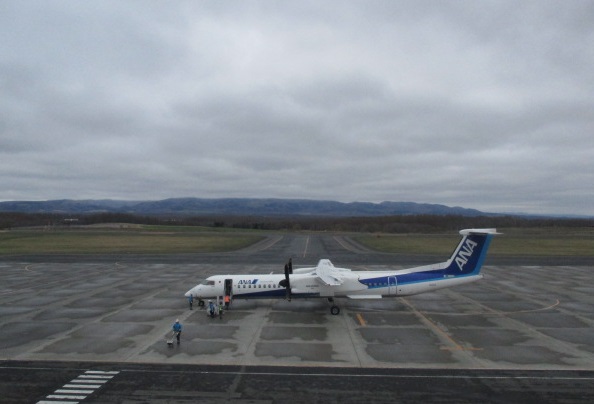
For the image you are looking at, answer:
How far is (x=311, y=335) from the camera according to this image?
27719 millimetres

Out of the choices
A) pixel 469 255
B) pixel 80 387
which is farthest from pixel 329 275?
pixel 80 387

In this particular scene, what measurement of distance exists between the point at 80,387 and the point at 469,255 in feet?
95.5

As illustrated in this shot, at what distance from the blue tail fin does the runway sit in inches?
137

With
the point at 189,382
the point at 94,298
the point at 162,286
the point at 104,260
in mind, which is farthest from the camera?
the point at 104,260

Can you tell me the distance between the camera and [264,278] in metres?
36.3

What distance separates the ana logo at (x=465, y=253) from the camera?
3469 centimetres

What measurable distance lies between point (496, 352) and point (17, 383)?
25.2m

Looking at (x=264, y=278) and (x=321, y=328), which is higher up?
(x=264, y=278)

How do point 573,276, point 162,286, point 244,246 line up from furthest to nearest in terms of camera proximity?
point 244,246 → point 573,276 → point 162,286

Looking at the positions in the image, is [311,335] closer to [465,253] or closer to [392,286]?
[392,286]

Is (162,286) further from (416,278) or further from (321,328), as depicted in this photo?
(416,278)

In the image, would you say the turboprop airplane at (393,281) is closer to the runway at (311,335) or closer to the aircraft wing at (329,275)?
the aircraft wing at (329,275)

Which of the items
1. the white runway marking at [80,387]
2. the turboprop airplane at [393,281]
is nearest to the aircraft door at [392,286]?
the turboprop airplane at [393,281]

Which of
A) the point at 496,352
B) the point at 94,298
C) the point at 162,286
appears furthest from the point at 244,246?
the point at 496,352
